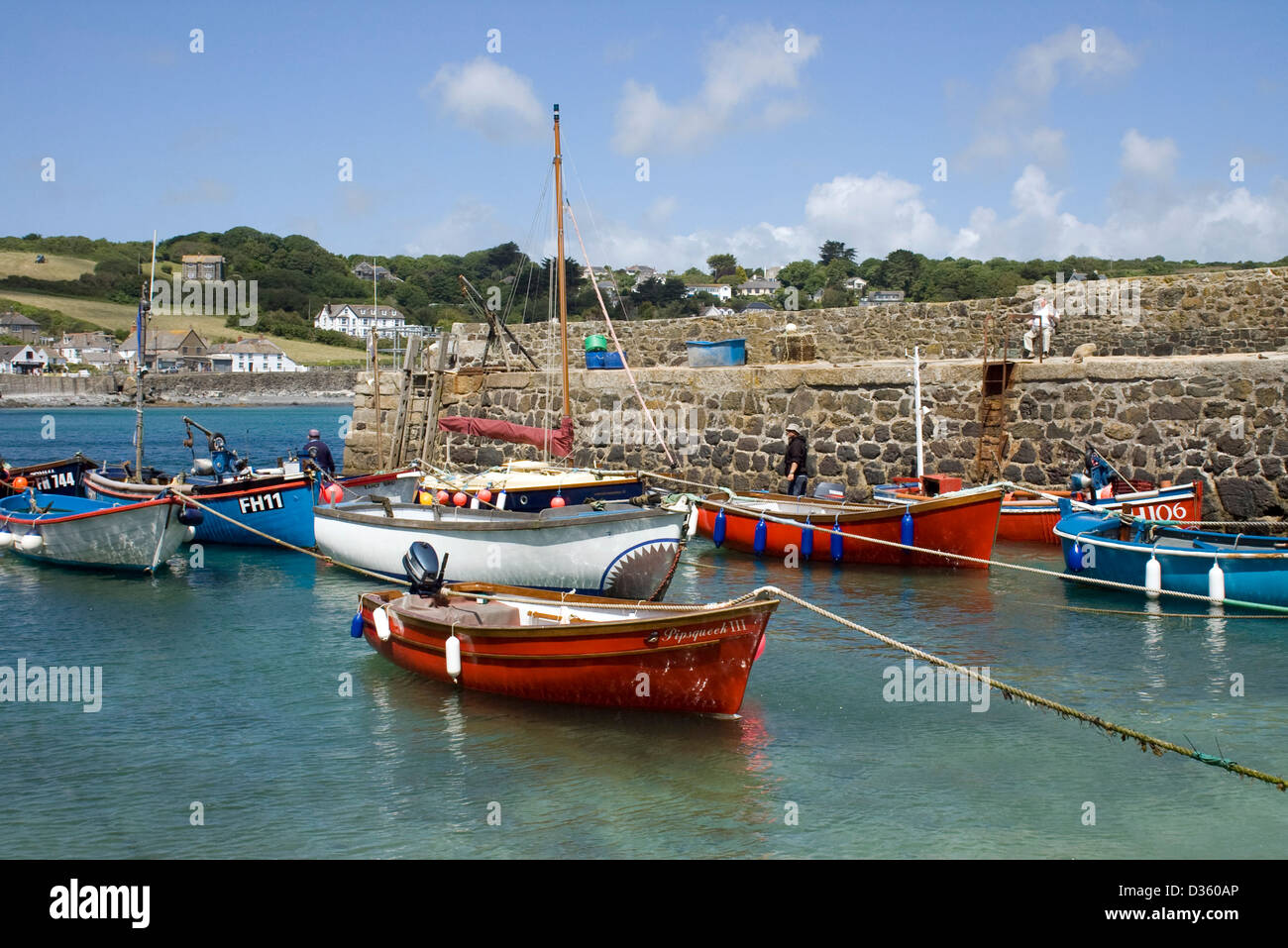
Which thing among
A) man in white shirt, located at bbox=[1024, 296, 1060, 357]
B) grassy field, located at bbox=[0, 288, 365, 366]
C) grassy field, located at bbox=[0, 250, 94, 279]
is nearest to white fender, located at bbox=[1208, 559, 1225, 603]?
man in white shirt, located at bbox=[1024, 296, 1060, 357]

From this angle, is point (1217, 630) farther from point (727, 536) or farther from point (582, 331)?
point (582, 331)

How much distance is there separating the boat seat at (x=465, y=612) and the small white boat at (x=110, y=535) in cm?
719

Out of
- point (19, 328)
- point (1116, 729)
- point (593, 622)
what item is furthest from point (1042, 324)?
point (19, 328)

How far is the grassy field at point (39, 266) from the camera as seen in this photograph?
6043 inches

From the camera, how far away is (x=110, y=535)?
16.3 metres

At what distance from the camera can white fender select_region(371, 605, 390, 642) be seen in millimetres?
10492

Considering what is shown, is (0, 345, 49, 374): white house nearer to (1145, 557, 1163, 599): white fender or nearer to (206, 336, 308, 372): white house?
(206, 336, 308, 372): white house

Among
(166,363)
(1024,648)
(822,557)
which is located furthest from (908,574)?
(166,363)

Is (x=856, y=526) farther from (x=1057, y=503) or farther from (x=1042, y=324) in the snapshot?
(x=1042, y=324)

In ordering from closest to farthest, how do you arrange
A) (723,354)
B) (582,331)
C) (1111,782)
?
(1111,782) → (723,354) → (582,331)

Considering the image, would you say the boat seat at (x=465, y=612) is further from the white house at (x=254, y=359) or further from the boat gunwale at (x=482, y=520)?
the white house at (x=254, y=359)

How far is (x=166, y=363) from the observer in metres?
132

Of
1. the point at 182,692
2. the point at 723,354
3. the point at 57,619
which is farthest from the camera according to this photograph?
the point at 723,354

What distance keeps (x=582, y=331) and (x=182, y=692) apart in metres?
17.9
